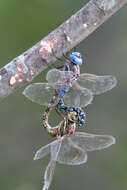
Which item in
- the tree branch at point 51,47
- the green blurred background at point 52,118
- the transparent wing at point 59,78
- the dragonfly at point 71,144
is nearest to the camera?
the tree branch at point 51,47

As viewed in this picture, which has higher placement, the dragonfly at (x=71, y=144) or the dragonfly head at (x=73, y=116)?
the dragonfly head at (x=73, y=116)

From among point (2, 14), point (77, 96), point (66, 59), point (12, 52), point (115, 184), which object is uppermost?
point (2, 14)

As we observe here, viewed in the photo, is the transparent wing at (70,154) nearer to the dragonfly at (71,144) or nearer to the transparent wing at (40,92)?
the dragonfly at (71,144)

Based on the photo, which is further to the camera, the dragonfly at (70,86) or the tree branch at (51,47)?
the dragonfly at (70,86)

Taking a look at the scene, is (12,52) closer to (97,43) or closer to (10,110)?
(10,110)

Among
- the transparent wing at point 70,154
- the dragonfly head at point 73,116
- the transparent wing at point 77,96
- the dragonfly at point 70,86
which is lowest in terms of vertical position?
the transparent wing at point 70,154

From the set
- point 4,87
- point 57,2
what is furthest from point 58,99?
point 57,2

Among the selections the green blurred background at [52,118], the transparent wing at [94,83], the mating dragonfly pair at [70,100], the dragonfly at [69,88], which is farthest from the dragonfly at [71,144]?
the green blurred background at [52,118]
